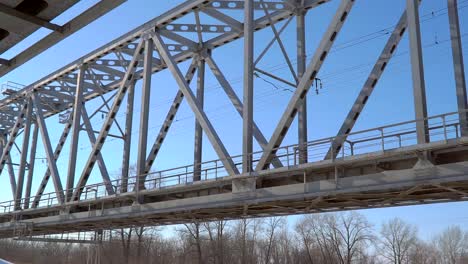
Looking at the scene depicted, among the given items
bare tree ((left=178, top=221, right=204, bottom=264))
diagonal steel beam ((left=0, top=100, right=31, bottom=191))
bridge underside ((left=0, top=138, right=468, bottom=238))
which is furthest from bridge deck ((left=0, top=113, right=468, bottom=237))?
bare tree ((left=178, top=221, right=204, bottom=264))

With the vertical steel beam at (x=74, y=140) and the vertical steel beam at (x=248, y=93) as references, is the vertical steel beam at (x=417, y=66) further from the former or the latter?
the vertical steel beam at (x=74, y=140)

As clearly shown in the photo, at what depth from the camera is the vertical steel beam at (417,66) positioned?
15.4 m

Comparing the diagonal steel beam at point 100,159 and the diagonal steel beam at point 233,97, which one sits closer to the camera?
the diagonal steel beam at point 233,97

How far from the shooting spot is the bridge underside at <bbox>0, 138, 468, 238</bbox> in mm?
14469

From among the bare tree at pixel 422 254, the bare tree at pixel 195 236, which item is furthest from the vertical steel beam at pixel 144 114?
the bare tree at pixel 422 254

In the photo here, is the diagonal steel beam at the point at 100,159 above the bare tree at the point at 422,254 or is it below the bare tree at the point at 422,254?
above

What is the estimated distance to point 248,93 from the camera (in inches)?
808

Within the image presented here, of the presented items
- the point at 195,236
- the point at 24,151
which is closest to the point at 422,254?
the point at 195,236

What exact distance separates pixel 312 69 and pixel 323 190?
432 cm

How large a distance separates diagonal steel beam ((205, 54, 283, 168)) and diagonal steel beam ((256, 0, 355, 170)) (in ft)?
5.50

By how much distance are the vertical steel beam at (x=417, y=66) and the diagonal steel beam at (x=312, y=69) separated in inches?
104

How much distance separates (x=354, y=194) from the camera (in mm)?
16562

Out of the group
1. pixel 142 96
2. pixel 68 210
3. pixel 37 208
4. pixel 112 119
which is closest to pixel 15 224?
pixel 37 208

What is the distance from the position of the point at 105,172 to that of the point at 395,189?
63.3 ft
